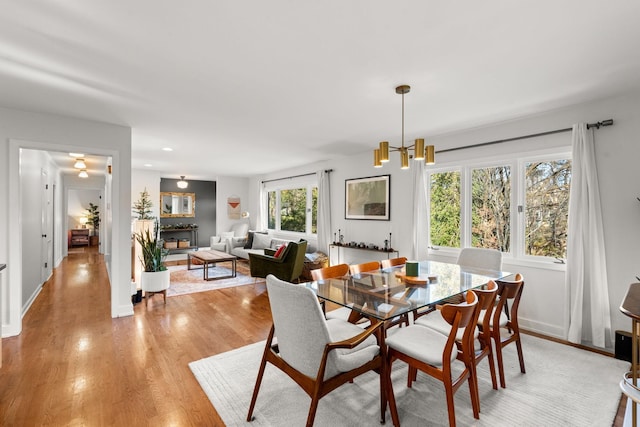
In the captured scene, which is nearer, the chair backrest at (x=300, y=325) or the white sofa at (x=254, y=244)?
the chair backrest at (x=300, y=325)

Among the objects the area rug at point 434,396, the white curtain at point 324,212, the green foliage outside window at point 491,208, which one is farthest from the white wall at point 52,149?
the green foliage outside window at point 491,208

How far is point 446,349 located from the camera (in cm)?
176

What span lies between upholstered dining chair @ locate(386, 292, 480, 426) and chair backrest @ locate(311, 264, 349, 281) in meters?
0.85

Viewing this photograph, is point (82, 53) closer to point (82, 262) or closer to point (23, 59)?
point (23, 59)

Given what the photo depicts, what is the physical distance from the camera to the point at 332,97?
292cm

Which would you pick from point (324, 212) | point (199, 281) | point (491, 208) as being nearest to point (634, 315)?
point (491, 208)

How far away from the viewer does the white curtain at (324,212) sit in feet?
20.2

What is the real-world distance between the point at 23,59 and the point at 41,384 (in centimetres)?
244

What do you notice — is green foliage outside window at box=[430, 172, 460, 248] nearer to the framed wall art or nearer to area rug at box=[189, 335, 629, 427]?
the framed wall art

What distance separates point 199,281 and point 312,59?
4.87m

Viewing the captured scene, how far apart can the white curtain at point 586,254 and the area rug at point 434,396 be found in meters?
0.32

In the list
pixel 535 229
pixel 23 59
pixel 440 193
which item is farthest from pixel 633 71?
pixel 23 59

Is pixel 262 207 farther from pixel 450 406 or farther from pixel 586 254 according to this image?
pixel 450 406

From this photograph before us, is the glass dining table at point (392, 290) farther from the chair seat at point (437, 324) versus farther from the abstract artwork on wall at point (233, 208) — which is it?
the abstract artwork on wall at point (233, 208)
